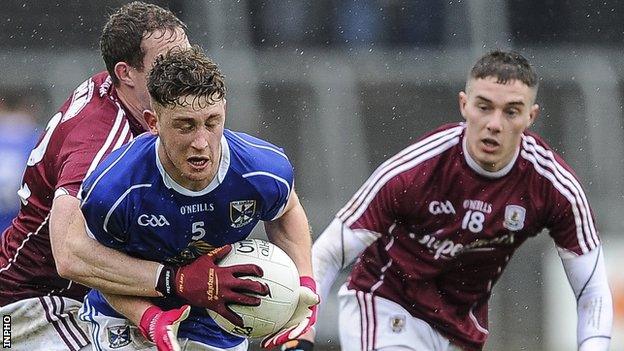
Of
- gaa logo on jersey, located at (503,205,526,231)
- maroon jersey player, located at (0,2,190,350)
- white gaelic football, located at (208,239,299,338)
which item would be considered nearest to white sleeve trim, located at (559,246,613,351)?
gaa logo on jersey, located at (503,205,526,231)

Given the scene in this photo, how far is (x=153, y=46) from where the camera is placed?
215 inches

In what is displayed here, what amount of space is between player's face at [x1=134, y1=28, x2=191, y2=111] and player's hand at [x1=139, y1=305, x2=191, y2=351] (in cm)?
98

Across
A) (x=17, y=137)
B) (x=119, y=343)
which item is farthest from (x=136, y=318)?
(x=17, y=137)

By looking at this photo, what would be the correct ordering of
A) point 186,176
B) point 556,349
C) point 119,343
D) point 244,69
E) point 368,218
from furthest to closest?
point 244,69 < point 556,349 < point 368,218 < point 119,343 < point 186,176

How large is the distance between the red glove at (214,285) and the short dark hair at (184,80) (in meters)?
0.58

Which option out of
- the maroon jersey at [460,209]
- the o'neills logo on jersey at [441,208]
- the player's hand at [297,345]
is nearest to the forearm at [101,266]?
the player's hand at [297,345]

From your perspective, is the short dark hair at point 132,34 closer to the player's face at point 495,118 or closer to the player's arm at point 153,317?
the player's arm at point 153,317

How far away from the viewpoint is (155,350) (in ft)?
17.0

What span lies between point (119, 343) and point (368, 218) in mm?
1452

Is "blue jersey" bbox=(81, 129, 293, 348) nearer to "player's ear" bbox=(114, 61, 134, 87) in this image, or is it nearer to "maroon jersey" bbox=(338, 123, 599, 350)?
"player's ear" bbox=(114, 61, 134, 87)

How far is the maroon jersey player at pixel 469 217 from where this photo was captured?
238 inches

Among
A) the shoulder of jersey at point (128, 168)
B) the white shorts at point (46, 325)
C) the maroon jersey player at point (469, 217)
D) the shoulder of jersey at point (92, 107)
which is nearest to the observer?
the shoulder of jersey at point (128, 168)

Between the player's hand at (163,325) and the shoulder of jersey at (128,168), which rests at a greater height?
the shoulder of jersey at (128,168)

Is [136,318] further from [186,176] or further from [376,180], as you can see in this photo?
[376,180]
